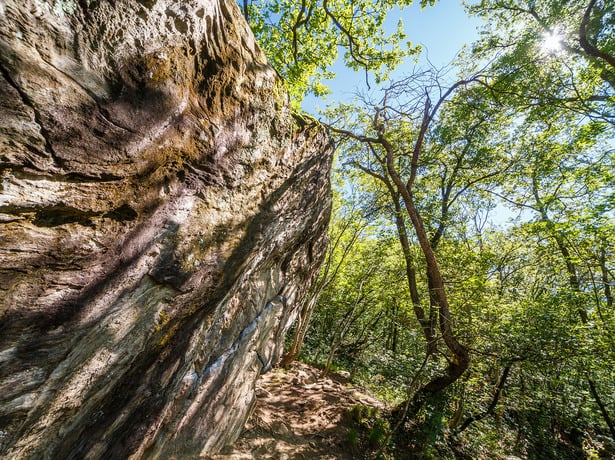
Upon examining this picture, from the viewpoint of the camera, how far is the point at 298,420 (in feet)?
18.3

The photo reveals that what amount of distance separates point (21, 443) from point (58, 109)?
2.10 m

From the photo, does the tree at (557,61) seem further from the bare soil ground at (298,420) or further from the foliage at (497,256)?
the bare soil ground at (298,420)

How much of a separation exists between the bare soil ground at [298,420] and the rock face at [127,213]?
1169mm

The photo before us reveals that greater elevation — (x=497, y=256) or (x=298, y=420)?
(x=497, y=256)

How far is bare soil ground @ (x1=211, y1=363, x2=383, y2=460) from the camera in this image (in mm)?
4277

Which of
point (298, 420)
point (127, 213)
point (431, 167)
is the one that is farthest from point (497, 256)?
point (127, 213)

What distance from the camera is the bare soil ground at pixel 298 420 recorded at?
4277 millimetres

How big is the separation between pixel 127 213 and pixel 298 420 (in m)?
5.76

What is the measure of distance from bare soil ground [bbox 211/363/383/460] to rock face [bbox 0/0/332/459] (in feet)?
3.83

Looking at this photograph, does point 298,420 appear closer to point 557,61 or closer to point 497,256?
point 497,256

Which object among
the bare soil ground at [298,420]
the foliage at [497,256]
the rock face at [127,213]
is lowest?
the bare soil ground at [298,420]

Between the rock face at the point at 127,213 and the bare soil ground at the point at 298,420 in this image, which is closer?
the rock face at the point at 127,213

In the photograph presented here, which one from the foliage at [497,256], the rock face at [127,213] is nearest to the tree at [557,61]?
the foliage at [497,256]

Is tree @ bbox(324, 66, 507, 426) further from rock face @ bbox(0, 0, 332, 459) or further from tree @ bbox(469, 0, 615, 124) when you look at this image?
rock face @ bbox(0, 0, 332, 459)
